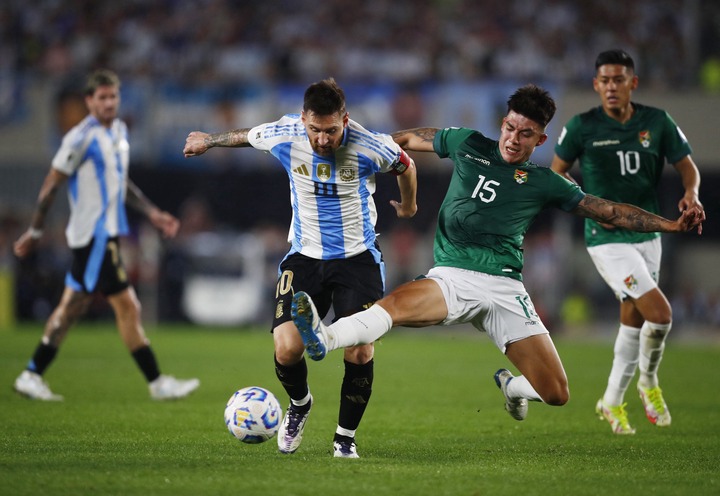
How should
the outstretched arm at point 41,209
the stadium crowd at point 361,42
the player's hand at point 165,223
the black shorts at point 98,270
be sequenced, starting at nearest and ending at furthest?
the outstretched arm at point 41,209 → the black shorts at point 98,270 → the player's hand at point 165,223 → the stadium crowd at point 361,42

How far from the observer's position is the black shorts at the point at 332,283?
659cm

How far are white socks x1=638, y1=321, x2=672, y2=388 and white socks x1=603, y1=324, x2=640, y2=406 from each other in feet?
0.28

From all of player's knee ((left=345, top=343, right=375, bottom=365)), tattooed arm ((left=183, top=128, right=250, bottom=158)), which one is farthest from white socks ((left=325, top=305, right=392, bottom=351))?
tattooed arm ((left=183, top=128, right=250, bottom=158))

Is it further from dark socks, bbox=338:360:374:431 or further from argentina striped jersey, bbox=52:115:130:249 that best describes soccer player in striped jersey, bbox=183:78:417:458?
argentina striped jersey, bbox=52:115:130:249

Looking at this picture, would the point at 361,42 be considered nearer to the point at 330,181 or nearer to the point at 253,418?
the point at 330,181

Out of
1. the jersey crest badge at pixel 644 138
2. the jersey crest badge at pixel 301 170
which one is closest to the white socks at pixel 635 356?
the jersey crest badge at pixel 644 138

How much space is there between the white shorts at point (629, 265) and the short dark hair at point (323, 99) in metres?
3.14

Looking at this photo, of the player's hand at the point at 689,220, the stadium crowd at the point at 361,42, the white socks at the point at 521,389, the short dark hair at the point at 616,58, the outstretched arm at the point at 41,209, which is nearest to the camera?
the player's hand at the point at 689,220

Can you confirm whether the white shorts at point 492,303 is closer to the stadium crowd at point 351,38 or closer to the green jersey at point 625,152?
the green jersey at point 625,152

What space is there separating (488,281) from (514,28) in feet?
60.2

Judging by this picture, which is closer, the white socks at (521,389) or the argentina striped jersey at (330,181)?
the argentina striped jersey at (330,181)

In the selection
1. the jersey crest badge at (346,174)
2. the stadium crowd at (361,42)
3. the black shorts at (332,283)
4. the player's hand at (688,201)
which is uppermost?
the stadium crowd at (361,42)

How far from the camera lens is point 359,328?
6.09 metres

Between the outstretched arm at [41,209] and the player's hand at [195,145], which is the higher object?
the player's hand at [195,145]
